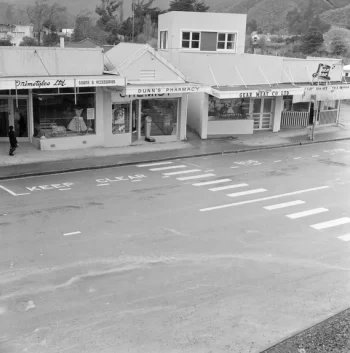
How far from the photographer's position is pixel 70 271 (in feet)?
35.2

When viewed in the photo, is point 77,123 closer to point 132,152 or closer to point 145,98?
point 132,152

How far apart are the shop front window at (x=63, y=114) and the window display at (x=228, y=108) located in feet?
23.5

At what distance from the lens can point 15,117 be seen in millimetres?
22844

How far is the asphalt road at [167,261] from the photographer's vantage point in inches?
337

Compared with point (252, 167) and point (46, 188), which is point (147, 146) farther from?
point (46, 188)

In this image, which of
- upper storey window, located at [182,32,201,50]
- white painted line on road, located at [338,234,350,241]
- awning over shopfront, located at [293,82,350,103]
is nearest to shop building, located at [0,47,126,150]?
upper storey window, located at [182,32,201,50]

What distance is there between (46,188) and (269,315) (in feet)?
33.8

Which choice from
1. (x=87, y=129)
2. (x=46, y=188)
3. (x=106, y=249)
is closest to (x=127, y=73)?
(x=87, y=129)

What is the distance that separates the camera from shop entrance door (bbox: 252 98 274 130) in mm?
29703

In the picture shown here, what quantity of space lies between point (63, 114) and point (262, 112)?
12378 mm

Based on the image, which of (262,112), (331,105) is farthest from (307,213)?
(331,105)

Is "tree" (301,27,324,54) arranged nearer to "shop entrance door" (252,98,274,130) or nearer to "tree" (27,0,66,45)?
"tree" (27,0,66,45)

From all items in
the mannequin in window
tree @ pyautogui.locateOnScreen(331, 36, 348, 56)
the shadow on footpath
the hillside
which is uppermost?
the hillside

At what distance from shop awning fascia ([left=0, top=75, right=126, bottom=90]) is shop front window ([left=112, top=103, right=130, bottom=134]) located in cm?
206
